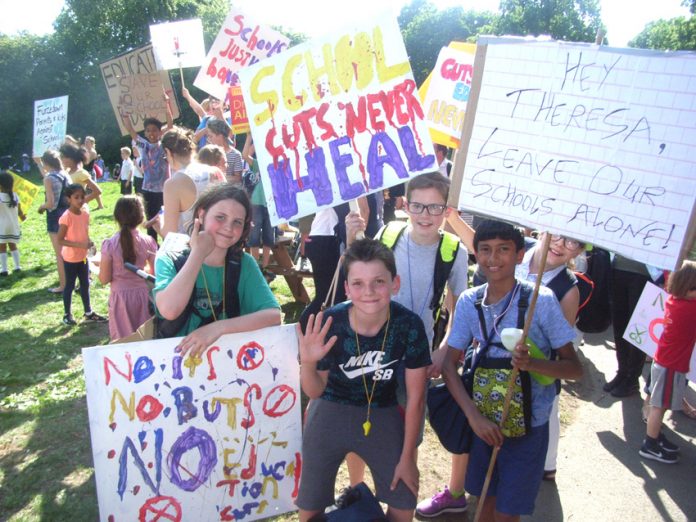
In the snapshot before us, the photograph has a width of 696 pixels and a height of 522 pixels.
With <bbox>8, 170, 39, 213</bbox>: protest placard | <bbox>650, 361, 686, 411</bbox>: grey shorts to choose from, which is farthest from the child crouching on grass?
<bbox>8, 170, 39, 213</bbox>: protest placard

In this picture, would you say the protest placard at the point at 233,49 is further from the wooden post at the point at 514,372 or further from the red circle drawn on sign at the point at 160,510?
the wooden post at the point at 514,372

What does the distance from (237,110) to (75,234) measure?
232 cm

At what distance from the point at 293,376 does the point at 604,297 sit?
258cm

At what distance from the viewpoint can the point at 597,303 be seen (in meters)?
3.75

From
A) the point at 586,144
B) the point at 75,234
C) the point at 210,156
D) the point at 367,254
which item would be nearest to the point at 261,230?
the point at 210,156

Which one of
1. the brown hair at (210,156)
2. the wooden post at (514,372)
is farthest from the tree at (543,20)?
the wooden post at (514,372)

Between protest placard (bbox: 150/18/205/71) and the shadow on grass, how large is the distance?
4866mm

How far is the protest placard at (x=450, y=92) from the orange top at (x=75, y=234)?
13.0 feet

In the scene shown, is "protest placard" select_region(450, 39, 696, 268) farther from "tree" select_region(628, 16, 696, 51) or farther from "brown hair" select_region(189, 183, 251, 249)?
"tree" select_region(628, 16, 696, 51)

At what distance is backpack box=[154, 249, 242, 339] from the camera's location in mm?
2426

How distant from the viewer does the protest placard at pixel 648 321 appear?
3.94m

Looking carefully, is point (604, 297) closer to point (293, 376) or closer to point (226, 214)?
point (293, 376)

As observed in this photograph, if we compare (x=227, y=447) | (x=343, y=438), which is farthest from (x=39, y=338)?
(x=343, y=438)

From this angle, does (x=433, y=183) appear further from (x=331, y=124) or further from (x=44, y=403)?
(x=44, y=403)
